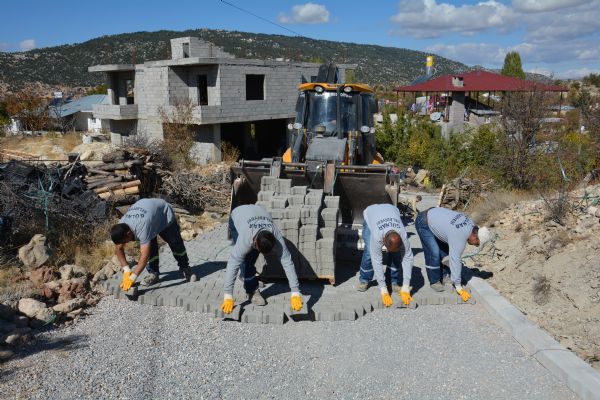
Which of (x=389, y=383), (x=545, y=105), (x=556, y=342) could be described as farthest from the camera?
(x=545, y=105)

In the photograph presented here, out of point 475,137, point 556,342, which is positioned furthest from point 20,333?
point 475,137

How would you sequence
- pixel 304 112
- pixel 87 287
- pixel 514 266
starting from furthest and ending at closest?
pixel 304 112 < pixel 514 266 < pixel 87 287

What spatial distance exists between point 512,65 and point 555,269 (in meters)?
46.2

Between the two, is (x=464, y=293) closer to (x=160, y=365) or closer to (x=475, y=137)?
(x=160, y=365)

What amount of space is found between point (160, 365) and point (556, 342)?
4444 millimetres

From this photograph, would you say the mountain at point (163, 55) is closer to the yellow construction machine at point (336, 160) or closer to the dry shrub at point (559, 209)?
the yellow construction machine at point (336, 160)

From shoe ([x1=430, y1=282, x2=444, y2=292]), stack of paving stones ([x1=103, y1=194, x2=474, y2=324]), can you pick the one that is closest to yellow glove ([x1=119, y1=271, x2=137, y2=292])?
stack of paving stones ([x1=103, y1=194, x2=474, y2=324])

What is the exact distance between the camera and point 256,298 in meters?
6.86

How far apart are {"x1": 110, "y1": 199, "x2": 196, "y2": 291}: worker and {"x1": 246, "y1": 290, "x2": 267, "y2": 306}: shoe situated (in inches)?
48.3

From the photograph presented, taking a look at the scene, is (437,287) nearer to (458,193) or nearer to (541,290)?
(541,290)

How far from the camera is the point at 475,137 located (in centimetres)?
1877

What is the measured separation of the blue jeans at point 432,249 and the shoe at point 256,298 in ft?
7.98

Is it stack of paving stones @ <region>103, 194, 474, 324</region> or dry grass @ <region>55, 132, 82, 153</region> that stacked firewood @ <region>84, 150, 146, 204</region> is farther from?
dry grass @ <region>55, 132, 82, 153</region>

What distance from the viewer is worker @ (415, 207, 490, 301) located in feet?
22.4
